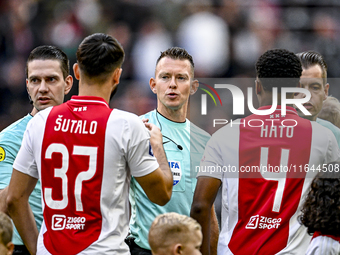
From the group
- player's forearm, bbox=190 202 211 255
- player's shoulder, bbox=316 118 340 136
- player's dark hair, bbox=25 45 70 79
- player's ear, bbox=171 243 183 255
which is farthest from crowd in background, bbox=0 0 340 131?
player's ear, bbox=171 243 183 255

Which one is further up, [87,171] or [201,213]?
[87,171]

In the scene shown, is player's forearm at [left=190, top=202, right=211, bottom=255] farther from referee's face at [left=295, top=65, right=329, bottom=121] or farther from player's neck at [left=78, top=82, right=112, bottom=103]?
referee's face at [left=295, top=65, right=329, bottom=121]

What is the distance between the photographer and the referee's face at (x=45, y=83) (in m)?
3.87

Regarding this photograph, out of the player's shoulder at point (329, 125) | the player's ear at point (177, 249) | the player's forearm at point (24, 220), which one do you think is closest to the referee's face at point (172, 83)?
the player's shoulder at point (329, 125)

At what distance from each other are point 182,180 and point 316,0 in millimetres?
7527

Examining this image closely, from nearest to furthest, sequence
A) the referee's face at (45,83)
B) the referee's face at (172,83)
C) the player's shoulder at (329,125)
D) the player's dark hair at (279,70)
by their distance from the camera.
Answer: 1. the player's dark hair at (279,70)
2. the referee's face at (45,83)
3. the referee's face at (172,83)
4. the player's shoulder at (329,125)

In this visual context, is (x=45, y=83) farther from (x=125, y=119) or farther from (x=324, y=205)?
(x=324, y=205)

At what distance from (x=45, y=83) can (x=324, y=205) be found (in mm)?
2436

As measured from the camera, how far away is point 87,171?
2.71 metres

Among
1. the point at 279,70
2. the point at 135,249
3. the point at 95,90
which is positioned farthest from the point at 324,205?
the point at 95,90

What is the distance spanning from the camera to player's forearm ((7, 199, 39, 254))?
2885mm

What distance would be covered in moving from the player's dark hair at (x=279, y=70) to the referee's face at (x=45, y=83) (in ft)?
5.77

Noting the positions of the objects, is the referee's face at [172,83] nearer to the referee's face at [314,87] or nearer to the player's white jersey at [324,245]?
the referee's face at [314,87]

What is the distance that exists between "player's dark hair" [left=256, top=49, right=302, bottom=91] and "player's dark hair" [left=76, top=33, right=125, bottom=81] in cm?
108
